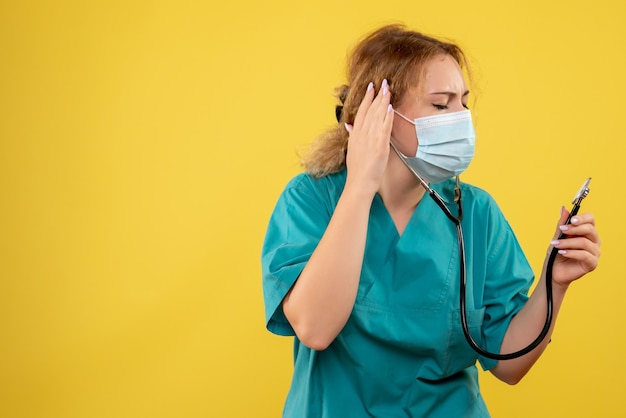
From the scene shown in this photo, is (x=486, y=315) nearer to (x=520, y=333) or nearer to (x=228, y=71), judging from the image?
(x=520, y=333)

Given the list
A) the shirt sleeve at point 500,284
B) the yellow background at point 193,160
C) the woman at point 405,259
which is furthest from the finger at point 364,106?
the yellow background at point 193,160

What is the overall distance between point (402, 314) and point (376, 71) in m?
0.48

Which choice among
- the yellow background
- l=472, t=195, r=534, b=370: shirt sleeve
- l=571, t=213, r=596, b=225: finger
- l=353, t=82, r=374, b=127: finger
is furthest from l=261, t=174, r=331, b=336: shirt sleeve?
the yellow background

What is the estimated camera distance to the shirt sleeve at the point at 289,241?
5.32ft

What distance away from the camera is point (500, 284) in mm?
1821

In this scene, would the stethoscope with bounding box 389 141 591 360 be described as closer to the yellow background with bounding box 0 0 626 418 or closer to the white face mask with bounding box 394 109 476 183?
the white face mask with bounding box 394 109 476 183

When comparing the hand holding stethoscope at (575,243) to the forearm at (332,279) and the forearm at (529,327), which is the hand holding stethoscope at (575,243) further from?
the forearm at (332,279)

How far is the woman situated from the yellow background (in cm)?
83

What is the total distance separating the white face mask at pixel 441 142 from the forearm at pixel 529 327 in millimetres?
283

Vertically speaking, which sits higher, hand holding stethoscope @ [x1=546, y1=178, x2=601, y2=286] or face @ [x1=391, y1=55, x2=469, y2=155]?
face @ [x1=391, y1=55, x2=469, y2=155]

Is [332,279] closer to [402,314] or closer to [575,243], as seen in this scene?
[402,314]

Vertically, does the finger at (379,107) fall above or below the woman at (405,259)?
above

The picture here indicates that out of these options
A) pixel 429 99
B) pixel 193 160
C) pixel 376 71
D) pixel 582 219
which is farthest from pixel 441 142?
pixel 193 160

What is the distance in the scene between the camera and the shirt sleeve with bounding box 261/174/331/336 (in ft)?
5.32
